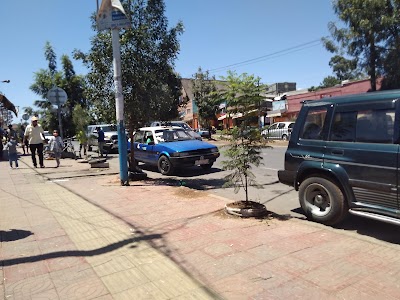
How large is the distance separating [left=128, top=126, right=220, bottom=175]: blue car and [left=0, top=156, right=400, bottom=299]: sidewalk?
14.2ft

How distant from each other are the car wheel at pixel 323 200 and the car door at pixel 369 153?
26 cm

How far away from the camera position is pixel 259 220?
5.83m

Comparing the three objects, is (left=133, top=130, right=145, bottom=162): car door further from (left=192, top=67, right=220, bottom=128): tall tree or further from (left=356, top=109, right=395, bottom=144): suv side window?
(left=192, top=67, right=220, bottom=128): tall tree

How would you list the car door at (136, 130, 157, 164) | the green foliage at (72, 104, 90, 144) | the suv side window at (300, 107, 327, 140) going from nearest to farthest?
the suv side window at (300, 107, 327, 140) → the car door at (136, 130, 157, 164) → the green foliage at (72, 104, 90, 144)

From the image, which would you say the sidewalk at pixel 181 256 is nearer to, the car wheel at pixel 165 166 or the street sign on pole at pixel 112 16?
the car wheel at pixel 165 166

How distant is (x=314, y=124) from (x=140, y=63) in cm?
572

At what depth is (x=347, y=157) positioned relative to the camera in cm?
515

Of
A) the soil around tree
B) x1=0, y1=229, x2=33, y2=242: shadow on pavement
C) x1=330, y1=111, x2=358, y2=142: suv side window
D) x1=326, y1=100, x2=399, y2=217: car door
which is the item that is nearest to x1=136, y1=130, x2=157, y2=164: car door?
the soil around tree

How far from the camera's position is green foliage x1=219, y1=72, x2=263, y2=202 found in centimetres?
595

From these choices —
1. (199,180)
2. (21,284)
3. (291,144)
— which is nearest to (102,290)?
(21,284)

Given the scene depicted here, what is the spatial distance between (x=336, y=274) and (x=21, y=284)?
339 cm

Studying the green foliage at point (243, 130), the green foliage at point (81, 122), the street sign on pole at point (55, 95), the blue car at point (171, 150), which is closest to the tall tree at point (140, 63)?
the blue car at point (171, 150)

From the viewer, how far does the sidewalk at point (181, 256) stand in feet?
11.7

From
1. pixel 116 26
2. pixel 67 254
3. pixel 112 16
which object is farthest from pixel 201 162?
pixel 67 254
